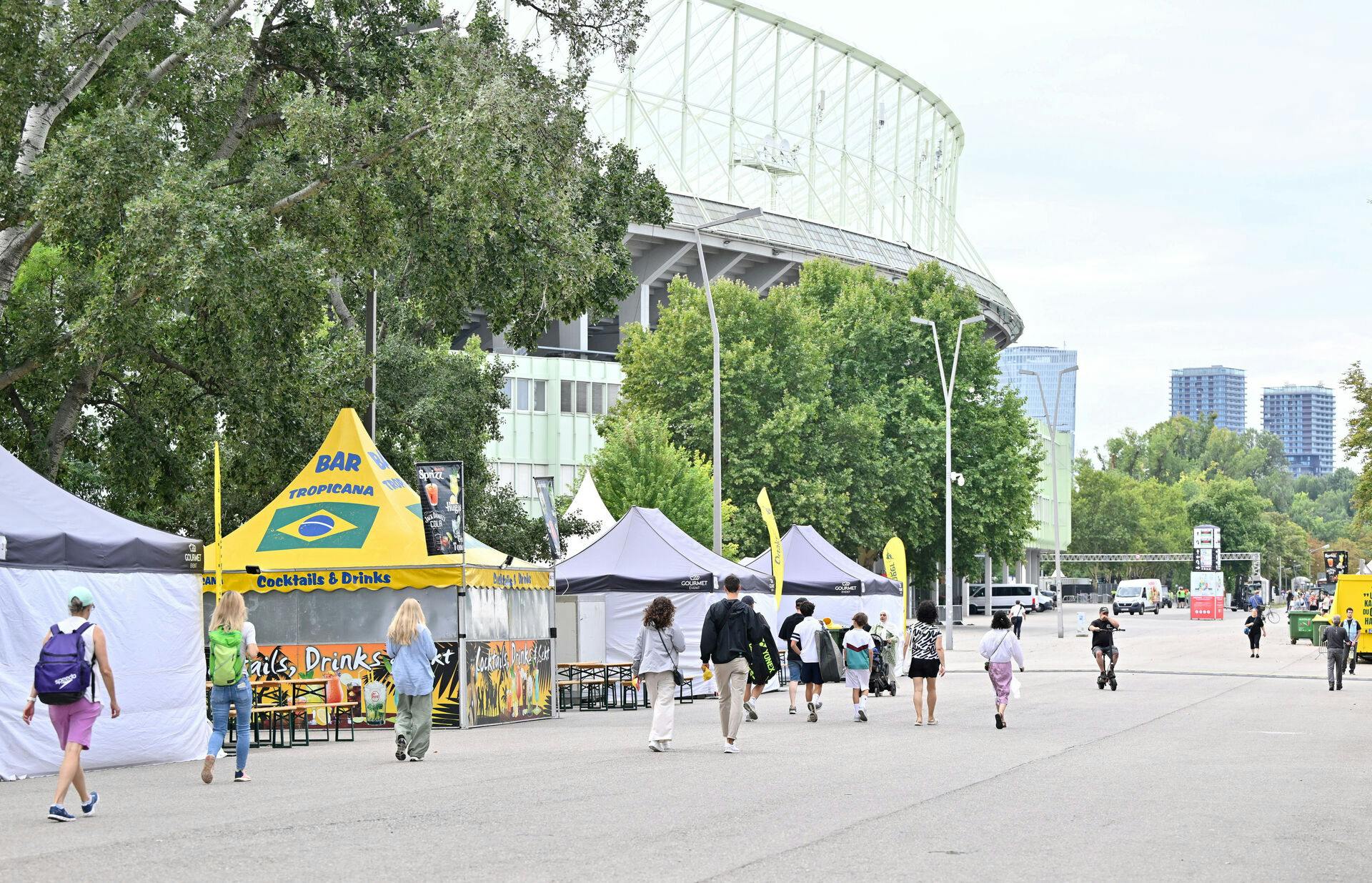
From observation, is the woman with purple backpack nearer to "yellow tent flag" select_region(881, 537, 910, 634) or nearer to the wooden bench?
the wooden bench

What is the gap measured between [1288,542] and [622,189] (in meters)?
164

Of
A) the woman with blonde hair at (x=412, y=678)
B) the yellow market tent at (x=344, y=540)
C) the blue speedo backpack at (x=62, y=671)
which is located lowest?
the woman with blonde hair at (x=412, y=678)

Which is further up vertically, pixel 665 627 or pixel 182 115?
pixel 182 115

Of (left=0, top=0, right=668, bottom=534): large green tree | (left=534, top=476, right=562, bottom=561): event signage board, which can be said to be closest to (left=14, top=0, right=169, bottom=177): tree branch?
(left=0, top=0, right=668, bottom=534): large green tree

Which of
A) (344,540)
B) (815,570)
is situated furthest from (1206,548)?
(344,540)

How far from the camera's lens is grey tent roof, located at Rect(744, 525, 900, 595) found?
113 feet

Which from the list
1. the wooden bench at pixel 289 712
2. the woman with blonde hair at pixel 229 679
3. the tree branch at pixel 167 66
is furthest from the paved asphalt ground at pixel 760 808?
the tree branch at pixel 167 66

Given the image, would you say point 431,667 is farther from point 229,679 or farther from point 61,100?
point 61,100

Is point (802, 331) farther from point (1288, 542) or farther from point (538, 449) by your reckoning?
point (1288, 542)

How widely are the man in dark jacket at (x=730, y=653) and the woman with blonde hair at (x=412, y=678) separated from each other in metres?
2.92

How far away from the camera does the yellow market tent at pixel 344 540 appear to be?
856 inches

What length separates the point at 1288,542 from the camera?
174 metres

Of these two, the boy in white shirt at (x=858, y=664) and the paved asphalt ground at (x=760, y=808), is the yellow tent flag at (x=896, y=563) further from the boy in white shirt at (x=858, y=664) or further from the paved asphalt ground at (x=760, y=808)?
the paved asphalt ground at (x=760, y=808)

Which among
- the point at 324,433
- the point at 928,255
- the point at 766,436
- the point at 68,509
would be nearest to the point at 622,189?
the point at 324,433
